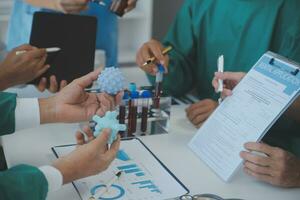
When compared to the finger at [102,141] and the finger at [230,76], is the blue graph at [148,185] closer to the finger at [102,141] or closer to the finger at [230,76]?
the finger at [102,141]

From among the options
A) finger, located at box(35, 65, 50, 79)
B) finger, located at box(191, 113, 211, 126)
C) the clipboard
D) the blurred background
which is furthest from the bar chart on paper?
the blurred background

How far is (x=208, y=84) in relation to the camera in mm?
1495

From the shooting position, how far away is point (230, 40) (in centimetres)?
140

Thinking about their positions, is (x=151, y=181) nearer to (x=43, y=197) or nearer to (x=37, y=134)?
(x=43, y=197)

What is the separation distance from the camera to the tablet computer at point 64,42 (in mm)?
1354

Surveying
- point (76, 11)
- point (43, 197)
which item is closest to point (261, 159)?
point (43, 197)

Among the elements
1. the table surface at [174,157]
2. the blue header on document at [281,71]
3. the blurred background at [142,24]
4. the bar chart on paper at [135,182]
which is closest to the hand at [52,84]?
the table surface at [174,157]

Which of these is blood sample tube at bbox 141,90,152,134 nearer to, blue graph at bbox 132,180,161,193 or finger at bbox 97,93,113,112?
finger at bbox 97,93,113,112

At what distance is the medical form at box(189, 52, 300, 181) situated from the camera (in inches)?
36.7

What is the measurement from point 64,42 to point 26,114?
37cm

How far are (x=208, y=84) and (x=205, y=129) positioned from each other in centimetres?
44

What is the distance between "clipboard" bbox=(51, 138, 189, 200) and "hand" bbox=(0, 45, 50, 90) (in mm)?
365

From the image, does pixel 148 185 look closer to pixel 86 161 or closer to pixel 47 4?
pixel 86 161

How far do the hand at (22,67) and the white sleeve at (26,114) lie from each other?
25 centimetres
